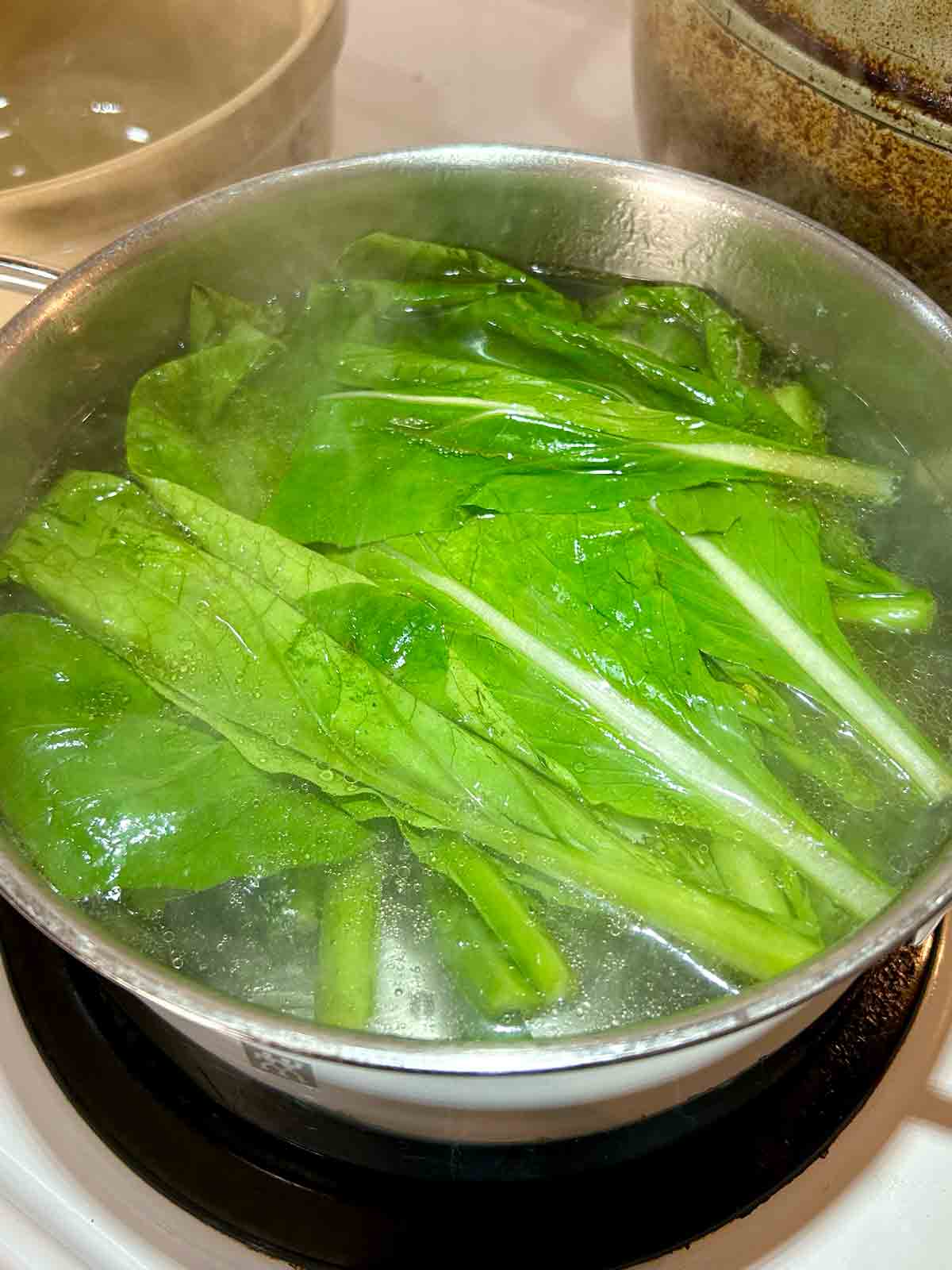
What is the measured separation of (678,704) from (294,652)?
0.95 ft

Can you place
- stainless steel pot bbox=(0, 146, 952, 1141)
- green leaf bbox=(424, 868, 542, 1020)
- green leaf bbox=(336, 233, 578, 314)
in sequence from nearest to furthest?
1. stainless steel pot bbox=(0, 146, 952, 1141)
2. green leaf bbox=(424, 868, 542, 1020)
3. green leaf bbox=(336, 233, 578, 314)

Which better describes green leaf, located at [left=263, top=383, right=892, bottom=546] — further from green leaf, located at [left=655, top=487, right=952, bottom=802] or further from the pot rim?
the pot rim

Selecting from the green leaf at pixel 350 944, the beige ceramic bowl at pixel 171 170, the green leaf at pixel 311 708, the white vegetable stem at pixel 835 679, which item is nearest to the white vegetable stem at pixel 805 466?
the white vegetable stem at pixel 835 679

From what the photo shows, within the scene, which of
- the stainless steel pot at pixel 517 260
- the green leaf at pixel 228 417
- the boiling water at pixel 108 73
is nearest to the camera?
the stainless steel pot at pixel 517 260

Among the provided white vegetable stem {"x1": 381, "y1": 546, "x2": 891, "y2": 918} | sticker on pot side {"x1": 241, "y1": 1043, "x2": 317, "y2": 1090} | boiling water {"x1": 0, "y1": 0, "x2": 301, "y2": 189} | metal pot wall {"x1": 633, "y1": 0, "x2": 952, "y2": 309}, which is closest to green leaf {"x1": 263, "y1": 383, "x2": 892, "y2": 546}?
white vegetable stem {"x1": 381, "y1": 546, "x2": 891, "y2": 918}

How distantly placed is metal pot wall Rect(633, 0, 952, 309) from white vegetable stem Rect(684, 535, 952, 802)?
1.29 ft

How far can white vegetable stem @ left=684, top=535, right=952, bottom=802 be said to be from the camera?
824mm

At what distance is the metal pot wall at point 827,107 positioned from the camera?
91cm

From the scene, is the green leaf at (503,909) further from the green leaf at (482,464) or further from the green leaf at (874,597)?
the green leaf at (874,597)

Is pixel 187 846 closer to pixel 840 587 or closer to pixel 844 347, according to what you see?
pixel 840 587

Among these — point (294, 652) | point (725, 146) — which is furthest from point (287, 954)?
point (725, 146)

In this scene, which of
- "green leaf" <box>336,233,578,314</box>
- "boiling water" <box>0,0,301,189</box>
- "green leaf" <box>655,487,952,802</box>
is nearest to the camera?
"green leaf" <box>655,487,952,802</box>

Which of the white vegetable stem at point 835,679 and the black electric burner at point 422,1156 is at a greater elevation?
the white vegetable stem at point 835,679

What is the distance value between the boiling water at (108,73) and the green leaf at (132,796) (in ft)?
2.99
